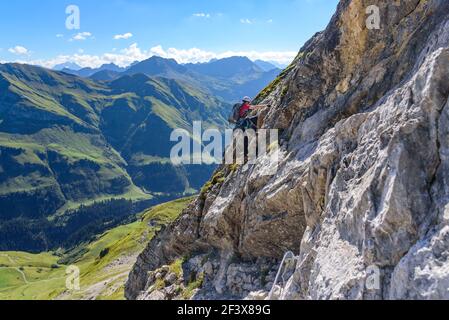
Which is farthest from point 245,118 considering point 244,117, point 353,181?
point 353,181

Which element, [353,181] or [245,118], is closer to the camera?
[353,181]

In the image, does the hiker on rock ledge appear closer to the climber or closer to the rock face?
the climber

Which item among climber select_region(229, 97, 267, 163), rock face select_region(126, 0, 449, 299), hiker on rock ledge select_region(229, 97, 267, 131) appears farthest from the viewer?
hiker on rock ledge select_region(229, 97, 267, 131)

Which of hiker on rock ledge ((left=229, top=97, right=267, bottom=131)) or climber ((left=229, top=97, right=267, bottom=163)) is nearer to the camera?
climber ((left=229, top=97, right=267, bottom=163))

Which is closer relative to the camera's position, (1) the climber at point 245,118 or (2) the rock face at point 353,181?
(2) the rock face at point 353,181

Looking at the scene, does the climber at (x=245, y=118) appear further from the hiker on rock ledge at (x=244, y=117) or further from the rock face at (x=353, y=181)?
the rock face at (x=353, y=181)

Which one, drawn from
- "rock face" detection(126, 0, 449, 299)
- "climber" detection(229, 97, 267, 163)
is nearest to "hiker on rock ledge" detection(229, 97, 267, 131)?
"climber" detection(229, 97, 267, 163)

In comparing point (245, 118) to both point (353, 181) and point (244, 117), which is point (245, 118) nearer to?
point (244, 117)

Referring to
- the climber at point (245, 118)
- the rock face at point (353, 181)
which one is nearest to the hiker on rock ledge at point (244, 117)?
the climber at point (245, 118)

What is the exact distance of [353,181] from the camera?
2077 cm

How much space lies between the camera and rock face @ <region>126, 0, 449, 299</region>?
53.2 ft

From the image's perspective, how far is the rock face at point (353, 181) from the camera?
53.2ft
